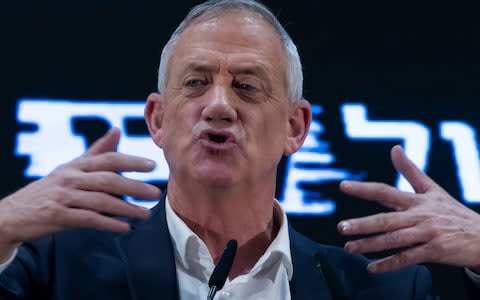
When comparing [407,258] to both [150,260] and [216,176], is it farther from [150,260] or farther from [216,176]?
[150,260]

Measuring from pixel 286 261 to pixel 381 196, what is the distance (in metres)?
0.47

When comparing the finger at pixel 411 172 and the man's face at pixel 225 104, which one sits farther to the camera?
the man's face at pixel 225 104

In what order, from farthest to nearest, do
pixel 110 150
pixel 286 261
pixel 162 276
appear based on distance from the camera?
pixel 286 261 < pixel 162 276 < pixel 110 150

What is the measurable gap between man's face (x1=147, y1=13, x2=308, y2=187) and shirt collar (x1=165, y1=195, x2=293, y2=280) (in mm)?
135

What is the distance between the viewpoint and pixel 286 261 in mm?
2441

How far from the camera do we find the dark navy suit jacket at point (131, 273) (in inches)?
85.9

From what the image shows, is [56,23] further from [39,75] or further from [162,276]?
[162,276]

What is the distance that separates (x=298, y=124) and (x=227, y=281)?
618 millimetres

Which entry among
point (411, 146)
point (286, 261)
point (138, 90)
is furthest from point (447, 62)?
point (286, 261)

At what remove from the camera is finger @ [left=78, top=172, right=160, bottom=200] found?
187cm

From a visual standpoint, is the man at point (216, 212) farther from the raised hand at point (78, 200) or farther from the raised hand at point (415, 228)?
the raised hand at point (415, 228)

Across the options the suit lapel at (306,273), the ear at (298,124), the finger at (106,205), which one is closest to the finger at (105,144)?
the finger at (106,205)

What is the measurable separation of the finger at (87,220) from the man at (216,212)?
21 cm

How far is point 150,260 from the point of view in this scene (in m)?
2.29
